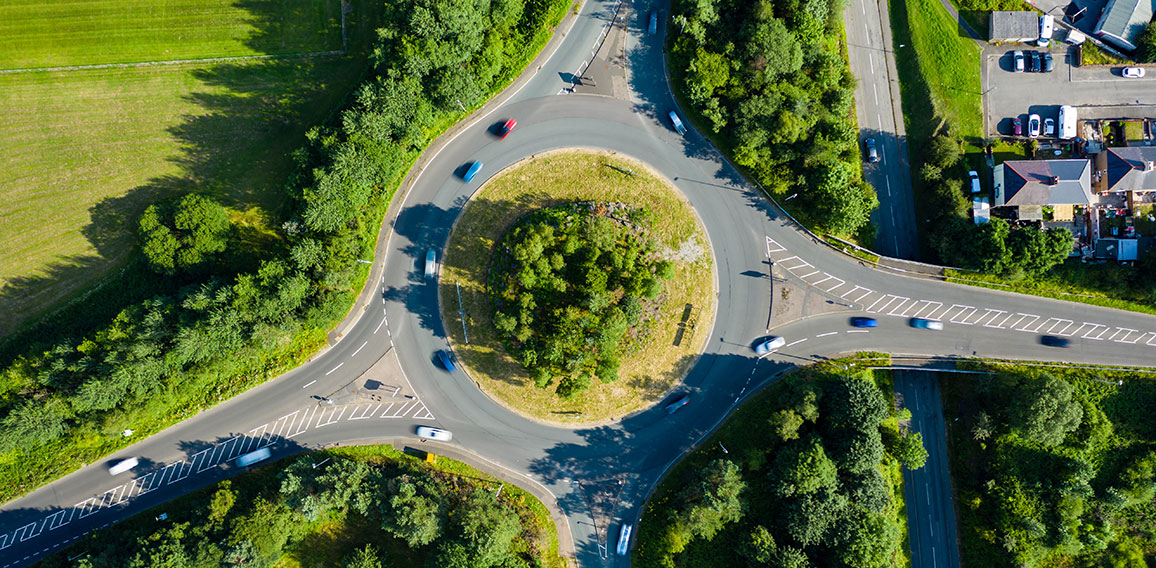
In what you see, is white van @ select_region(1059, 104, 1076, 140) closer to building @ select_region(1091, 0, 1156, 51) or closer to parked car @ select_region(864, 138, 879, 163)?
building @ select_region(1091, 0, 1156, 51)

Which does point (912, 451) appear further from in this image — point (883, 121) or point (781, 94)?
point (781, 94)

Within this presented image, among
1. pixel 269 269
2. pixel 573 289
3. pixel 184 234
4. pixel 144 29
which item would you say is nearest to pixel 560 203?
pixel 573 289

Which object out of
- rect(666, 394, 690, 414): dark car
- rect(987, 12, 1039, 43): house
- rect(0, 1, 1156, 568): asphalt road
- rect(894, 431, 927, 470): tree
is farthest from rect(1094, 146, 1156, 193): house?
rect(666, 394, 690, 414): dark car

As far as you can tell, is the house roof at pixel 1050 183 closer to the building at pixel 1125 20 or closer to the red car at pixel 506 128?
the building at pixel 1125 20

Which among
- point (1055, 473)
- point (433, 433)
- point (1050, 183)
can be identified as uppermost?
point (1050, 183)

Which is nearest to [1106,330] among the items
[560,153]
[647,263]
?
[647,263]

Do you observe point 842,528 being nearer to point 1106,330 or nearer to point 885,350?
point 885,350
